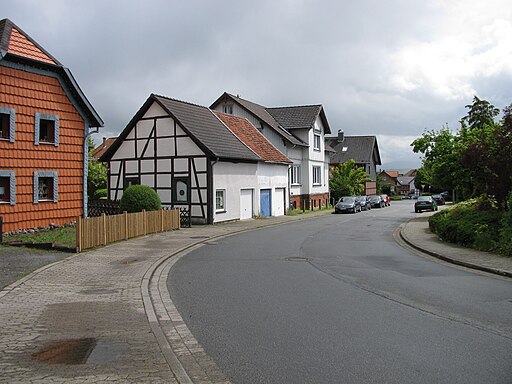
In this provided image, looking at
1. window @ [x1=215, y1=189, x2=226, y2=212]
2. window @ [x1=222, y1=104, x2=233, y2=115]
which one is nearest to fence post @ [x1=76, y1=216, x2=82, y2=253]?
window @ [x1=215, y1=189, x2=226, y2=212]

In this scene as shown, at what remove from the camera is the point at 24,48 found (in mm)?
22156

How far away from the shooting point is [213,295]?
10.4 meters

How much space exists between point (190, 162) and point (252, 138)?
31.3ft

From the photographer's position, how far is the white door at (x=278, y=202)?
39.0 m

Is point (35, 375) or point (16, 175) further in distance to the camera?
point (16, 175)

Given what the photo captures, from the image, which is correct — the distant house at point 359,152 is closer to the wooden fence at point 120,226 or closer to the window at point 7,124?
the wooden fence at point 120,226

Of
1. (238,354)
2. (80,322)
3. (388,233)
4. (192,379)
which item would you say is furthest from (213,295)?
(388,233)

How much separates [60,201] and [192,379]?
63.8 ft

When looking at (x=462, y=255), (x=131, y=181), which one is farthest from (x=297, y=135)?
(x=462, y=255)

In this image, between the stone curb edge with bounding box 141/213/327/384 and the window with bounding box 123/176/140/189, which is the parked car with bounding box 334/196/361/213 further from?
the stone curb edge with bounding box 141/213/327/384

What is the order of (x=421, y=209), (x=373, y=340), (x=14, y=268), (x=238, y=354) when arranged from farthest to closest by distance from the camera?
(x=421, y=209)
(x=14, y=268)
(x=373, y=340)
(x=238, y=354)

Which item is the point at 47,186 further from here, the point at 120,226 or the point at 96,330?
the point at 96,330

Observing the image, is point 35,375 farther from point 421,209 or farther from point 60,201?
point 421,209

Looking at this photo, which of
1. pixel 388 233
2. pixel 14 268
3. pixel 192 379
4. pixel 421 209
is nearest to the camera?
pixel 192 379
